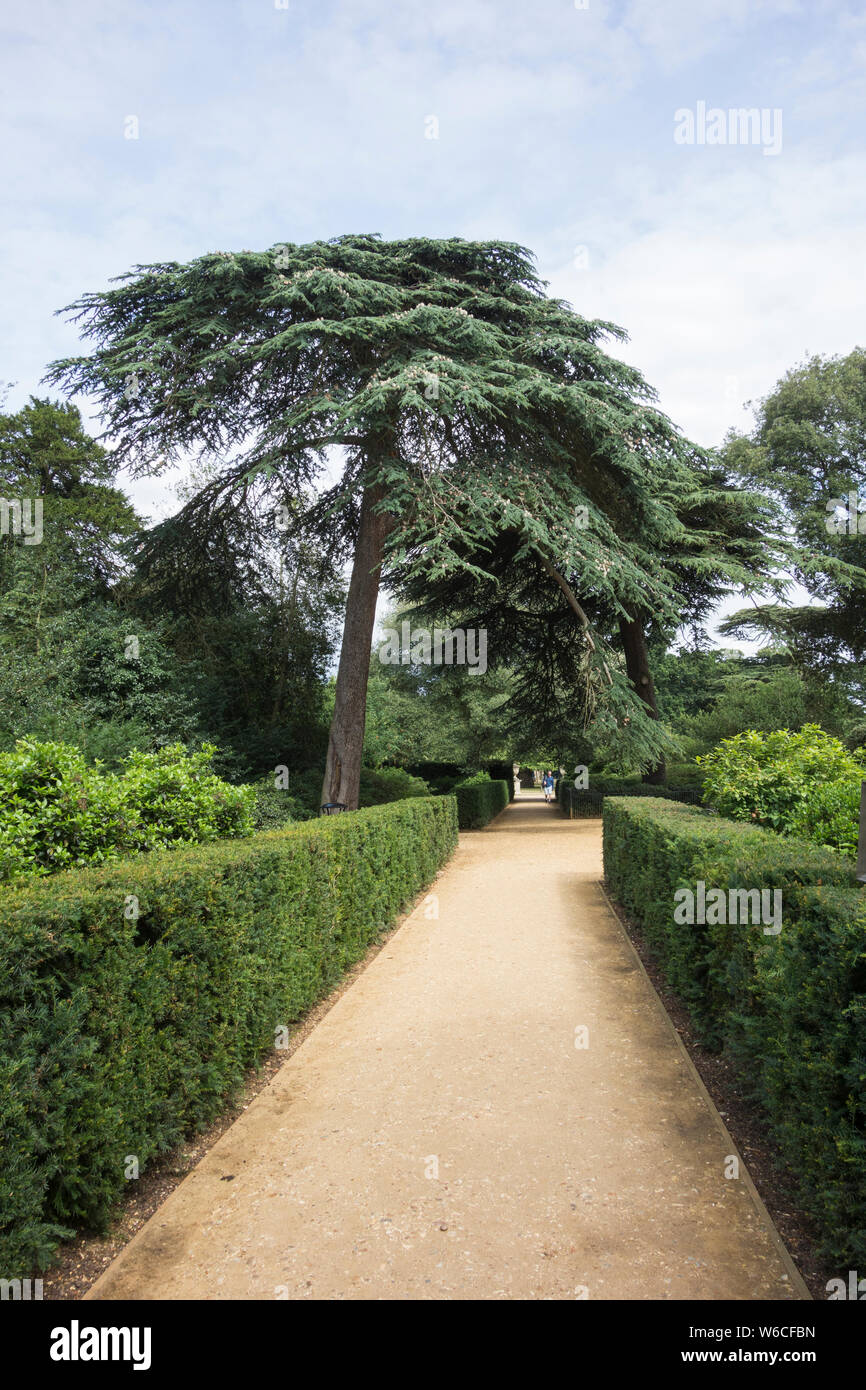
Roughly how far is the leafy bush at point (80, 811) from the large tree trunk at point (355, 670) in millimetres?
7402

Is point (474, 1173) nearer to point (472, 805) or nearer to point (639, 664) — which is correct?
point (639, 664)

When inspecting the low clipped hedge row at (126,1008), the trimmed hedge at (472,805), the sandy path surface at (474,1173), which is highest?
the low clipped hedge row at (126,1008)

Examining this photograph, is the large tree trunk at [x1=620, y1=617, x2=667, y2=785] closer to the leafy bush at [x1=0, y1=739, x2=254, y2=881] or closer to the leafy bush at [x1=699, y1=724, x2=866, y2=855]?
the leafy bush at [x1=699, y1=724, x2=866, y2=855]

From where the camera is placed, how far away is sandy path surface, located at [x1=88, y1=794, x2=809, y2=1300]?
9.70ft

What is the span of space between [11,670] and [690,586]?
16988 mm

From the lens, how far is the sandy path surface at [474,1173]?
2955 millimetres

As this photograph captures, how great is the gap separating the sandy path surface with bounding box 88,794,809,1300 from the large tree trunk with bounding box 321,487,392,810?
8.39 metres

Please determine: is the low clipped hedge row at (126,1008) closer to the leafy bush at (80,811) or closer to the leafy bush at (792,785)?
the leafy bush at (80,811)

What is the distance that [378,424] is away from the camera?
1247cm

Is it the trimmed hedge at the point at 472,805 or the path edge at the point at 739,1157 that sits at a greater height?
the path edge at the point at 739,1157

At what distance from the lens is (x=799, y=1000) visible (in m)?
3.16

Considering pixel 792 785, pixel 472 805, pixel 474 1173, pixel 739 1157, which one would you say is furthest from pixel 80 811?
pixel 472 805

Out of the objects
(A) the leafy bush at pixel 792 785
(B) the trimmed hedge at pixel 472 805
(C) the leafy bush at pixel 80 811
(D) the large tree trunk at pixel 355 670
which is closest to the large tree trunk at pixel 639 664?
(B) the trimmed hedge at pixel 472 805
